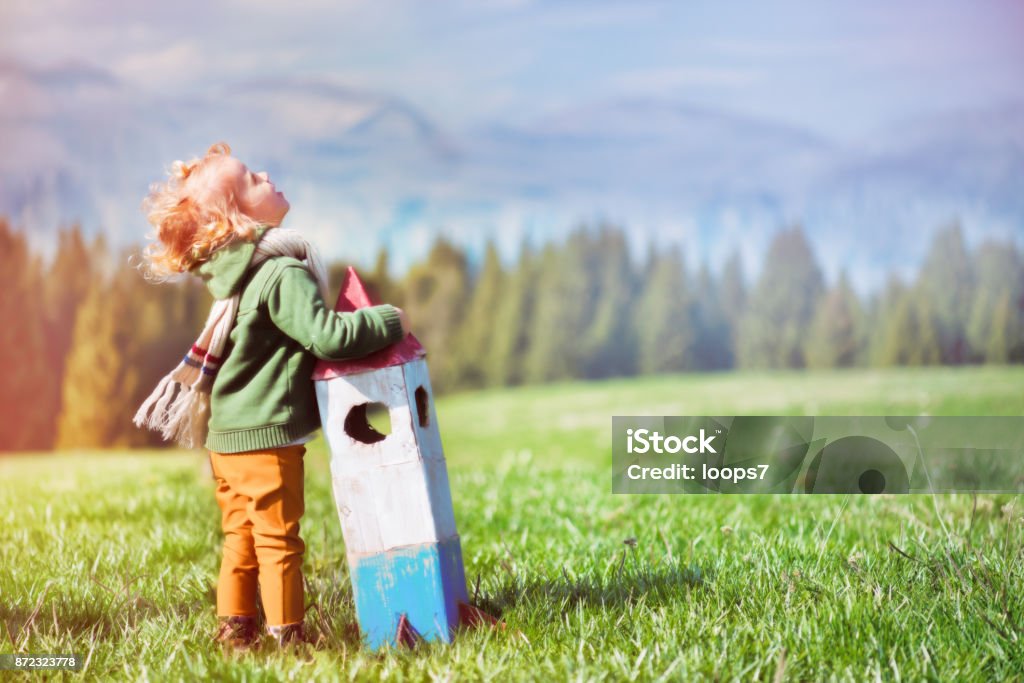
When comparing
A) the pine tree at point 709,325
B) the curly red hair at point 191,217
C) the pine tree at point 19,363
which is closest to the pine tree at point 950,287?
the pine tree at point 709,325

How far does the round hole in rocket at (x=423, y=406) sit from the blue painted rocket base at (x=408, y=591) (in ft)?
1.09

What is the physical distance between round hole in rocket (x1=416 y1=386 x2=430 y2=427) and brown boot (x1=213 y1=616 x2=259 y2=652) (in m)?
0.78

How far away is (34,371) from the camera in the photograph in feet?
34.8

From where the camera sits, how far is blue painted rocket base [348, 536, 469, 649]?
2408 millimetres

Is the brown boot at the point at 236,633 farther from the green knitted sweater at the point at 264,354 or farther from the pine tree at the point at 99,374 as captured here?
the pine tree at the point at 99,374

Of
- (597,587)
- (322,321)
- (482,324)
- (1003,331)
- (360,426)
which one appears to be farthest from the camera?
(482,324)

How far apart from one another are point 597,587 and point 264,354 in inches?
49.3

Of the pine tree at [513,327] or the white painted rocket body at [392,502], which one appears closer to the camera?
the white painted rocket body at [392,502]

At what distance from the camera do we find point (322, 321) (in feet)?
7.77

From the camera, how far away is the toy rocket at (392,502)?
7.84 feet

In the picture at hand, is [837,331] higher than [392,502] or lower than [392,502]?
lower

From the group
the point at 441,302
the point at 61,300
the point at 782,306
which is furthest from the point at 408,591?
the point at 782,306

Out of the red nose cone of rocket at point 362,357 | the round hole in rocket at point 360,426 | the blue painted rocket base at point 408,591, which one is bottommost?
the blue painted rocket base at point 408,591

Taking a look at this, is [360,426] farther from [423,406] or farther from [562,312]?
[562,312]
